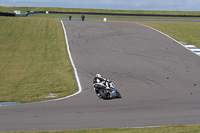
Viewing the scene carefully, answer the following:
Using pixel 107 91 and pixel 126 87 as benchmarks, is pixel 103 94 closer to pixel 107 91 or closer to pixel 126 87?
pixel 107 91

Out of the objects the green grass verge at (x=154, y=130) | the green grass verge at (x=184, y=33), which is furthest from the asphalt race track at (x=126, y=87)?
the green grass verge at (x=184, y=33)

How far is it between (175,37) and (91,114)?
1105 inches

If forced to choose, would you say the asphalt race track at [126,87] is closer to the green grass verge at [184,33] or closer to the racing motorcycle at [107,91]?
the racing motorcycle at [107,91]

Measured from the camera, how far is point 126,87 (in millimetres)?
18781

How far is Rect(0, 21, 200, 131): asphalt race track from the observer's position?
37.0 ft

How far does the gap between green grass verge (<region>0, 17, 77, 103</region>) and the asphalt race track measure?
1.21m

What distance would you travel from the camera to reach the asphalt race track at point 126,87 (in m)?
11.3

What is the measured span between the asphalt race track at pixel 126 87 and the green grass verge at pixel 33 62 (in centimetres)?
121

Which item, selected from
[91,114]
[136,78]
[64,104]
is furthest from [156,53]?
[91,114]

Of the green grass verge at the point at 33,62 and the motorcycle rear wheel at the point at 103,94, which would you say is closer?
the motorcycle rear wheel at the point at 103,94

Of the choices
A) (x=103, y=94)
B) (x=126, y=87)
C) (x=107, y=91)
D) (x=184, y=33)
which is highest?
(x=184, y=33)

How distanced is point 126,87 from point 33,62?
1150cm

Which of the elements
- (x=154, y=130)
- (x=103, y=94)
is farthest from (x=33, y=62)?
(x=154, y=130)

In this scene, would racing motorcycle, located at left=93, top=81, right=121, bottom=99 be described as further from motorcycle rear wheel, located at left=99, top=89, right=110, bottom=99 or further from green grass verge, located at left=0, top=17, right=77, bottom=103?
green grass verge, located at left=0, top=17, right=77, bottom=103
